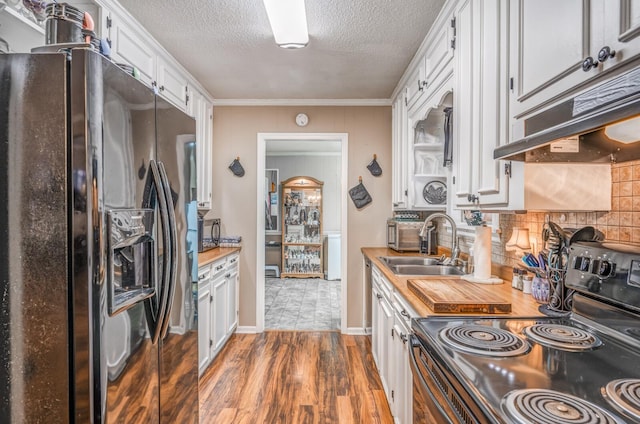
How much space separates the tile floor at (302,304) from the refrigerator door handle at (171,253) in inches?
103

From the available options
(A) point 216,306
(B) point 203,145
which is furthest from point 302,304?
(B) point 203,145

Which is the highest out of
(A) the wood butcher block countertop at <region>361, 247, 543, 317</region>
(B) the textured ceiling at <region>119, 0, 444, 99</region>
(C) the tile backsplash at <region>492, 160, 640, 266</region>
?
(B) the textured ceiling at <region>119, 0, 444, 99</region>

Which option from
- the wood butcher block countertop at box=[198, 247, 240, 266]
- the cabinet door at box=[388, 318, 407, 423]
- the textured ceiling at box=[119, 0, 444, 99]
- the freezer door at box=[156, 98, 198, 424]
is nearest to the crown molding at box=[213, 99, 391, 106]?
the textured ceiling at box=[119, 0, 444, 99]

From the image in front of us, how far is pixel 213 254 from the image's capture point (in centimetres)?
303

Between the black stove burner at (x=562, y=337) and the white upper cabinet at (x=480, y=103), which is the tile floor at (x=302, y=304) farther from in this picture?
the black stove burner at (x=562, y=337)

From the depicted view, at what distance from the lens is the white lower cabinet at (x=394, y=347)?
1.65m


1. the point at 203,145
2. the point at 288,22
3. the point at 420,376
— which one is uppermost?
the point at 288,22

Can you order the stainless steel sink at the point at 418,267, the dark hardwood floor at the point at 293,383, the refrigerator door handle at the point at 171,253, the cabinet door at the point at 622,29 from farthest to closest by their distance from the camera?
1. the stainless steel sink at the point at 418,267
2. the dark hardwood floor at the point at 293,383
3. the refrigerator door handle at the point at 171,253
4. the cabinet door at the point at 622,29

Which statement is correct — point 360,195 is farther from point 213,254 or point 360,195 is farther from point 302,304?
point 302,304

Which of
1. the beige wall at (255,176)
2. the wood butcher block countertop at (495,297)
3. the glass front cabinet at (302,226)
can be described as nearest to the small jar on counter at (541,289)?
the wood butcher block countertop at (495,297)

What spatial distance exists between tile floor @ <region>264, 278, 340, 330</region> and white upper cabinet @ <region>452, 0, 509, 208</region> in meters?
2.58

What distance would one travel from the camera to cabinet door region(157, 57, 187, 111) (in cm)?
249

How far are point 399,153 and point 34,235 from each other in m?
2.78

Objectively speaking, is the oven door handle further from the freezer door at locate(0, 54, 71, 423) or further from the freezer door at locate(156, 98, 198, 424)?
the freezer door at locate(0, 54, 71, 423)
